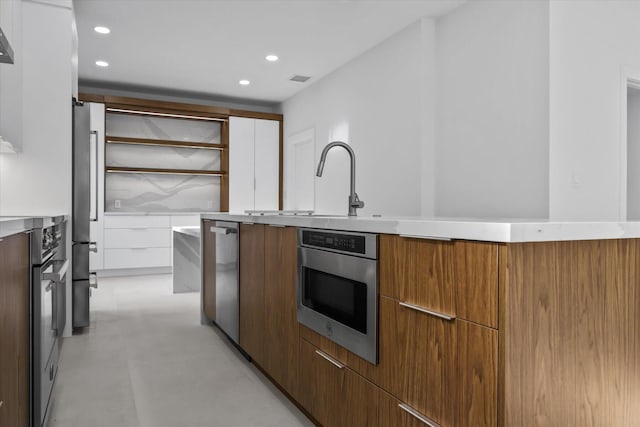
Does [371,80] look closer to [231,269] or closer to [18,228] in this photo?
[231,269]

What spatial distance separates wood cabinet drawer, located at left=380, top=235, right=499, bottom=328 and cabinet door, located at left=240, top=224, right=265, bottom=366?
43.3 inches

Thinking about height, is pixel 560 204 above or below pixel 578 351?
above

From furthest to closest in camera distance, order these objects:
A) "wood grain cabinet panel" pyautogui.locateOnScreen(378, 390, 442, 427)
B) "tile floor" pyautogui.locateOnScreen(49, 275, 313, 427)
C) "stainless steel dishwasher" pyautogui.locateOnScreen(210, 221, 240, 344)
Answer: "stainless steel dishwasher" pyautogui.locateOnScreen(210, 221, 240, 344) → "tile floor" pyautogui.locateOnScreen(49, 275, 313, 427) → "wood grain cabinet panel" pyautogui.locateOnScreen(378, 390, 442, 427)

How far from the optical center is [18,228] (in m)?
1.32

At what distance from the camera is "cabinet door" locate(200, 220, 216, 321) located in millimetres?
3284

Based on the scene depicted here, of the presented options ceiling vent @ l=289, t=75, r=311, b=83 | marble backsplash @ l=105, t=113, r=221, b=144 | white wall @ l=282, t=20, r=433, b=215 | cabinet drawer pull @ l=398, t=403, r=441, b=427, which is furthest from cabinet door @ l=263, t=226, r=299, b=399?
marble backsplash @ l=105, t=113, r=221, b=144

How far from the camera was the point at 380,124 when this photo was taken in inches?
188

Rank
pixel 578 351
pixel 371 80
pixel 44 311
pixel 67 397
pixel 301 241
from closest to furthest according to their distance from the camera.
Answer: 1. pixel 578 351
2. pixel 44 311
3. pixel 301 241
4. pixel 67 397
5. pixel 371 80

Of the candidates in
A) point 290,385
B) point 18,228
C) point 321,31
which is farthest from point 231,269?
point 321,31

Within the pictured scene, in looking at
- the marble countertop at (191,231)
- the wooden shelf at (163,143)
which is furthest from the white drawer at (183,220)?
the marble countertop at (191,231)

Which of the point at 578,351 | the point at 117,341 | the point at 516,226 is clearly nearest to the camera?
the point at 516,226

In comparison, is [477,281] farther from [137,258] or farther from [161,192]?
[161,192]

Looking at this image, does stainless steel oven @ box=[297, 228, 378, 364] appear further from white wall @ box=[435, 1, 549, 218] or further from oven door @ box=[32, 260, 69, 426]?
white wall @ box=[435, 1, 549, 218]

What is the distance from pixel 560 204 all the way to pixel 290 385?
225 cm
